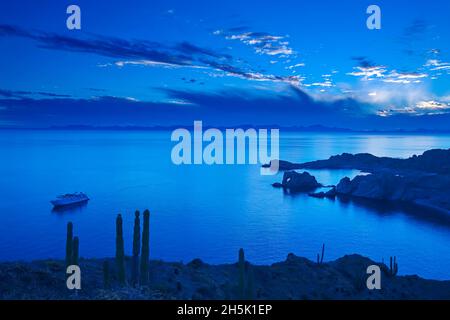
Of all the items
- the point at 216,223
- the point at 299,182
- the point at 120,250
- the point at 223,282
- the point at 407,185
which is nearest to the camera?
the point at 120,250

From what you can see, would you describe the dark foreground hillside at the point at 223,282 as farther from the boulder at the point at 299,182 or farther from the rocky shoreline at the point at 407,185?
the boulder at the point at 299,182

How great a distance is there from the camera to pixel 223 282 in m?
30.9

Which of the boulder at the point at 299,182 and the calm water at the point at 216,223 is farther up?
the boulder at the point at 299,182

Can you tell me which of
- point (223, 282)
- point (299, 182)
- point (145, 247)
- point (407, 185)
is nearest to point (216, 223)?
point (299, 182)

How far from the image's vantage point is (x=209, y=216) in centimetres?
8456

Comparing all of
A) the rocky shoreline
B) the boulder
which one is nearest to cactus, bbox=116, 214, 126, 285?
the rocky shoreline

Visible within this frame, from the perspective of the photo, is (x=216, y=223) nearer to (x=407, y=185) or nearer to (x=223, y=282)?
(x=223, y=282)

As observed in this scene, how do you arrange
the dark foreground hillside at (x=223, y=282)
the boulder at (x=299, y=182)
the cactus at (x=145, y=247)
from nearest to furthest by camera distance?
the dark foreground hillside at (x=223, y=282)
the cactus at (x=145, y=247)
the boulder at (x=299, y=182)

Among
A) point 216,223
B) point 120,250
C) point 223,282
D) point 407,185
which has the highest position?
point 120,250

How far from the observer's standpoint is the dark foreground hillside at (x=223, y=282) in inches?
846

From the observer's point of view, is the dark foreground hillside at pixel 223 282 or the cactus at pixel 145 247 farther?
the cactus at pixel 145 247

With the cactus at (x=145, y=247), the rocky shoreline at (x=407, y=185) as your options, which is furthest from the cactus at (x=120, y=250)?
the rocky shoreline at (x=407, y=185)

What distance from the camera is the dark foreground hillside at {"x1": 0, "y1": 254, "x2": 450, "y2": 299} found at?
846 inches
